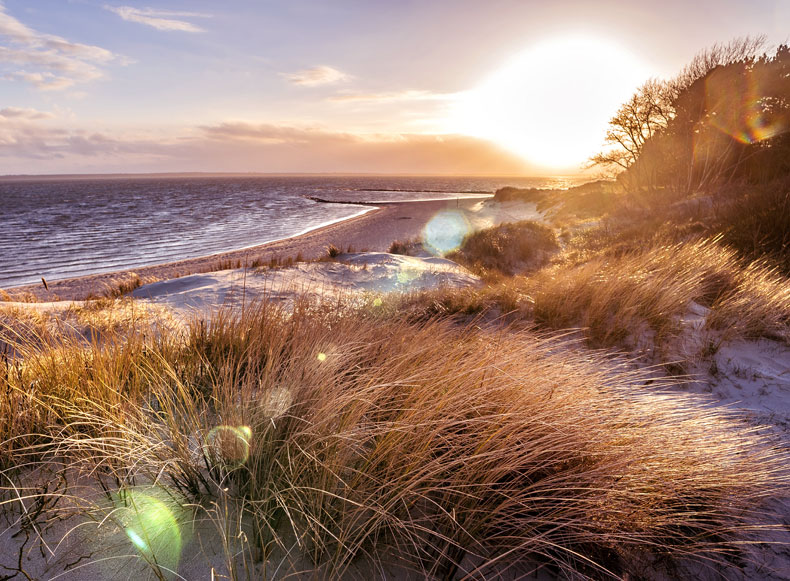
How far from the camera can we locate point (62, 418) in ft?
7.19

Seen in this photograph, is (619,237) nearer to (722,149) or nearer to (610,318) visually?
(610,318)

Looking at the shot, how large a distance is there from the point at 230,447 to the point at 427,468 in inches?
40.4

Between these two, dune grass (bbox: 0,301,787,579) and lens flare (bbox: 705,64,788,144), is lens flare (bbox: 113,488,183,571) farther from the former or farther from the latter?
lens flare (bbox: 705,64,788,144)

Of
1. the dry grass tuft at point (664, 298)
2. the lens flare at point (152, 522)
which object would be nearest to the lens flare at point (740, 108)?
the dry grass tuft at point (664, 298)

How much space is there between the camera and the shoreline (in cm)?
1299

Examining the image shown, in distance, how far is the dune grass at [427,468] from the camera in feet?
5.74

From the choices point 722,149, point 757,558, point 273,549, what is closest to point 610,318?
point 757,558

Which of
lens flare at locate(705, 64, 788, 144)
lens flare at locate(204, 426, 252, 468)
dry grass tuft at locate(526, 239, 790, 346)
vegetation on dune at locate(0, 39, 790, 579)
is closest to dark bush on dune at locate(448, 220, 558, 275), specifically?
dry grass tuft at locate(526, 239, 790, 346)

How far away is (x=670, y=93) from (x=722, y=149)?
454 cm

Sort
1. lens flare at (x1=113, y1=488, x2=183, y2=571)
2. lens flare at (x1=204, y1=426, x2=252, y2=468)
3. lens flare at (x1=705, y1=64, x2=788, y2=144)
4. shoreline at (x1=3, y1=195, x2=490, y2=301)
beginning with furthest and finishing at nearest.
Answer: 1. lens flare at (x1=705, y1=64, x2=788, y2=144)
2. shoreline at (x1=3, y1=195, x2=490, y2=301)
3. lens flare at (x1=204, y1=426, x2=252, y2=468)
4. lens flare at (x1=113, y1=488, x2=183, y2=571)

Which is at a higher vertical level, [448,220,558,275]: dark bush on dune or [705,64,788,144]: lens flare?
[705,64,788,144]: lens flare

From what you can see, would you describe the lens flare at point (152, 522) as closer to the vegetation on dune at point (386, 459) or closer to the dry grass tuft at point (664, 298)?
A: the vegetation on dune at point (386, 459)

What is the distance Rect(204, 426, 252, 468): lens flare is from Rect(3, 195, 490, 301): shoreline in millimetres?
7663

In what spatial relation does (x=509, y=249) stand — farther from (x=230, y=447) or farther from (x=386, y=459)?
(x=230, y=447)
